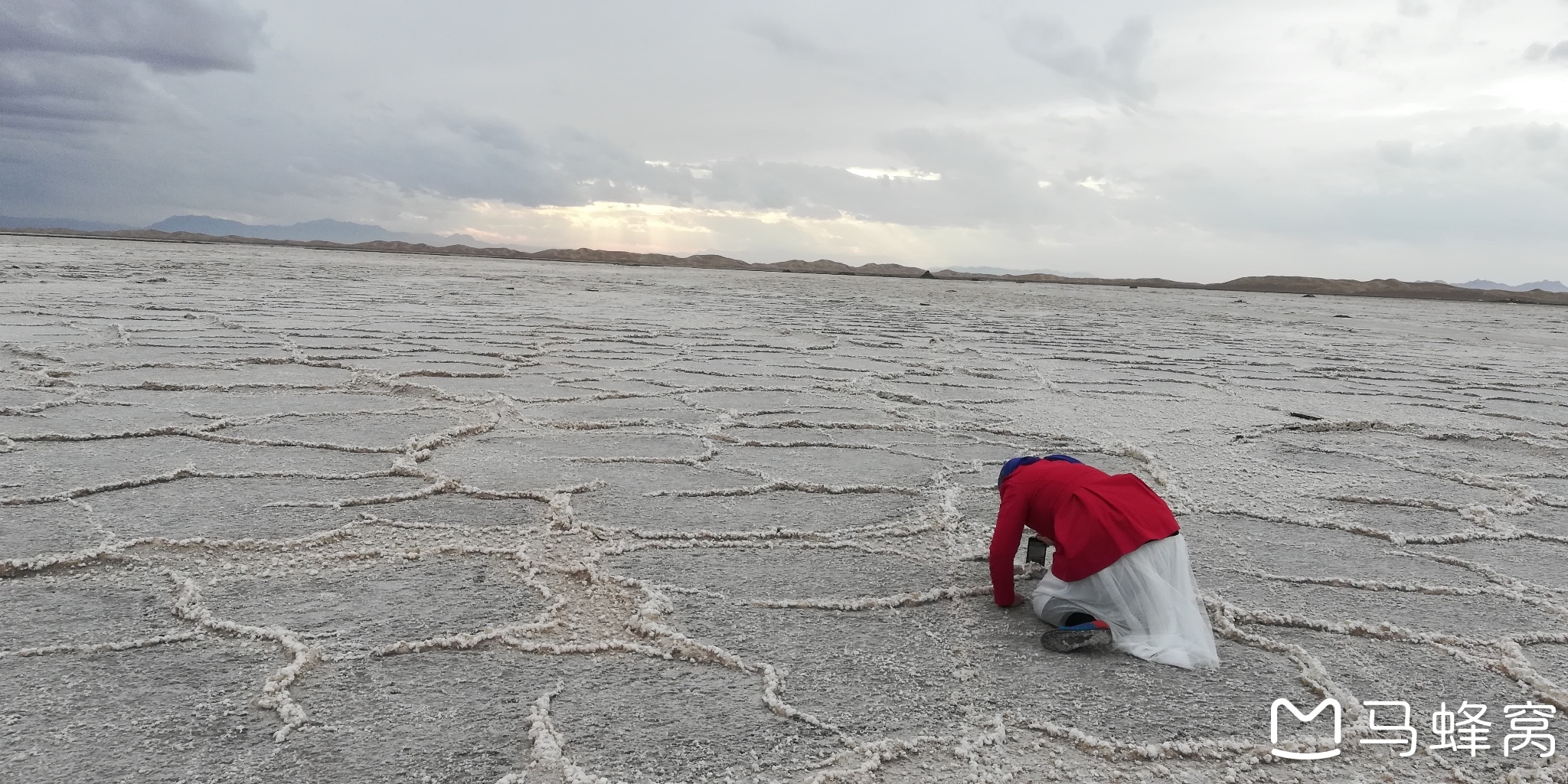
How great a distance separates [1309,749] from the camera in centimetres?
115

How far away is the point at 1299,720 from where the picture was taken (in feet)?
3.99

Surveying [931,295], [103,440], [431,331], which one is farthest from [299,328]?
[931,295]

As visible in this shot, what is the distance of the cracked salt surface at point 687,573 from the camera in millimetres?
1123

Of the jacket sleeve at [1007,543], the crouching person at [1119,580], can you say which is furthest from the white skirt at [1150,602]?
the jacket sleeve at [1007,543]

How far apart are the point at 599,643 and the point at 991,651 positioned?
1.85 ft

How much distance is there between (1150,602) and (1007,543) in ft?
0.72

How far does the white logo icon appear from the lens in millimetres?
1140

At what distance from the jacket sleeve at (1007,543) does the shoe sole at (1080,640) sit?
5.8 inches

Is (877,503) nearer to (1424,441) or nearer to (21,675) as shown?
(21,675)

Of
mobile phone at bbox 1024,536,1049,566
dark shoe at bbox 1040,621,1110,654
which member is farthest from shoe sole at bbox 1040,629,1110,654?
mobile phone at bbox 1024,536,1049,566
